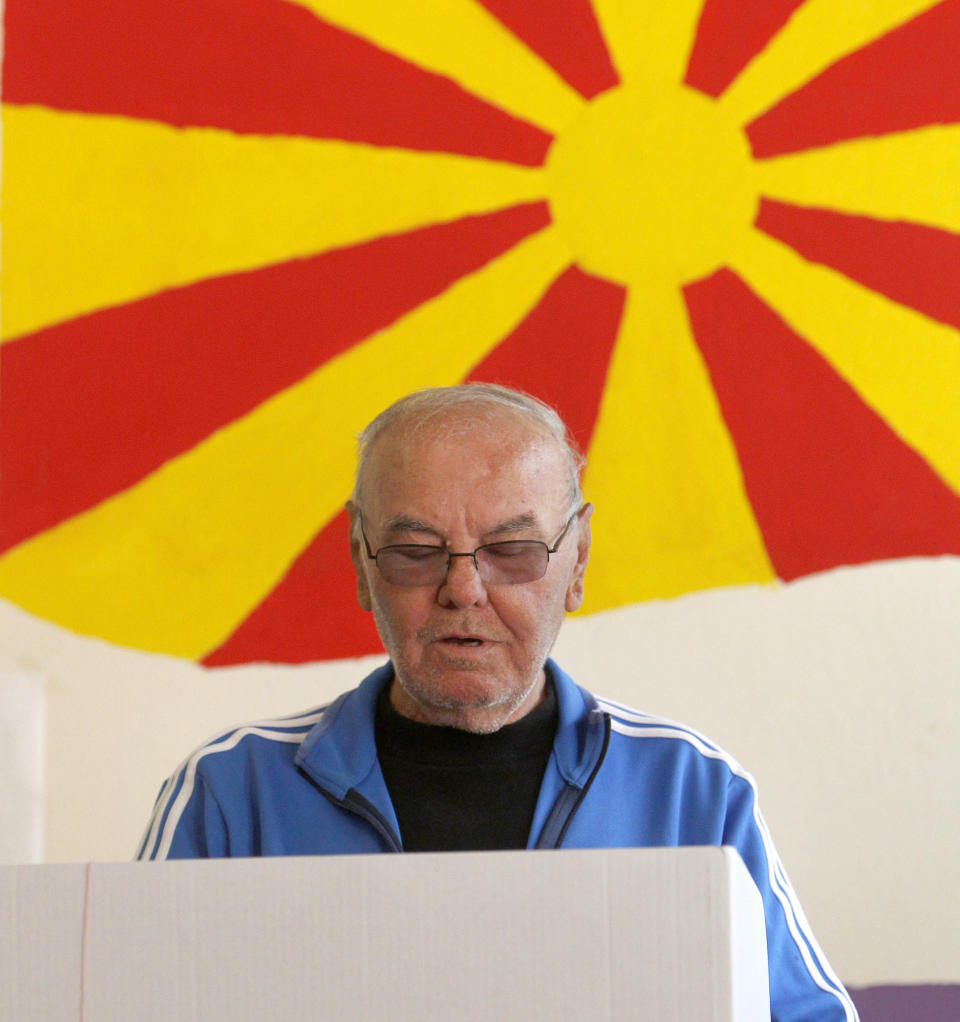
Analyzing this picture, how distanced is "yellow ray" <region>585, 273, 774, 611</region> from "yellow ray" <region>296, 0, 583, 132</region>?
349 millimetres

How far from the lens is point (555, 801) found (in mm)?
1038

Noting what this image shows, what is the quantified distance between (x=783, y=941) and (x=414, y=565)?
44cm

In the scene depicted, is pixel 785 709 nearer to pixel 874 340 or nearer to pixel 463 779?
pixel 874 340

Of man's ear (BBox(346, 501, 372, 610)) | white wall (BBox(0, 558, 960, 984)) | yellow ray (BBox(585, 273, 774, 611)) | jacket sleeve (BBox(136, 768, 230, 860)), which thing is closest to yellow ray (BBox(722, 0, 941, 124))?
yellow ray (BBox(585, 273, 774, 611))

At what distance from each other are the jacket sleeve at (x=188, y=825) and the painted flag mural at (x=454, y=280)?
1.71 feet

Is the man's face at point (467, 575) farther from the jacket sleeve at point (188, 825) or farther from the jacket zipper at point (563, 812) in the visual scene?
the jacket sleeve at point (188, 825)

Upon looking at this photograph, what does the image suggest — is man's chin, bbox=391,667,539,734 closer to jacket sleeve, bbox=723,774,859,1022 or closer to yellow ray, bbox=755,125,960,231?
jacket sleeve, bbox=723,774,859,1022

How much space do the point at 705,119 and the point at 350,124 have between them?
1.61ft

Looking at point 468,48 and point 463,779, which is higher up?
point 468,48

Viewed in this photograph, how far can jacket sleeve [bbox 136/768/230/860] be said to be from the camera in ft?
3.41

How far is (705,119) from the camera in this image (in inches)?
65.8

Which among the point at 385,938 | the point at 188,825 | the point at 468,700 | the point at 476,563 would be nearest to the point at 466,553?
the point at 476,563

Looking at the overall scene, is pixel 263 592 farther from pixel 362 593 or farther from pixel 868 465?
pixel 868 465

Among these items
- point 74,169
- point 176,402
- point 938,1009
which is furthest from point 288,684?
point 938,1009
